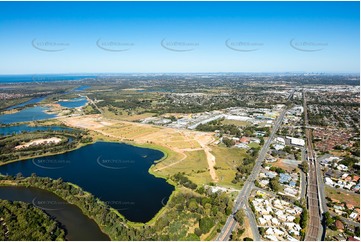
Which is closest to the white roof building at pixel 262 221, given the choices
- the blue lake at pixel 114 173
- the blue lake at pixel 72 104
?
the blue lake at pixel 114 173

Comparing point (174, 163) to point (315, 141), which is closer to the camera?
point (174, 163)

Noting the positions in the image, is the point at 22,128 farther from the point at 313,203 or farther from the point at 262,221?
the point at 313,203

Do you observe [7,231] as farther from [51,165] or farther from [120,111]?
[120,111]

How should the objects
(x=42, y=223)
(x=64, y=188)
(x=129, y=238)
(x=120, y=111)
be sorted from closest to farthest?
(x=129, y=238)
(x=42, y=223)
(x=64, y=188)
(x=120, y=111)

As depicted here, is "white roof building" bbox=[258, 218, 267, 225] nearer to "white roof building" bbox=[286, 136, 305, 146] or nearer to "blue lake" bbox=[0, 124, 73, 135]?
"white roof building" bbox=[286, 136, 305, 146]

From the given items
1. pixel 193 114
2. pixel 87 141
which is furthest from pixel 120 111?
pixel 87 141

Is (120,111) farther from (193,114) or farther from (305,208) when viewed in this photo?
(305,208)

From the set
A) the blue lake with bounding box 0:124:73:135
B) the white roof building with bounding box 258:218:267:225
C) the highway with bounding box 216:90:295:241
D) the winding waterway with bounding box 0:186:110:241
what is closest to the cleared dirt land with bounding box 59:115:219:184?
the blue lake with bounding box 0:124:73:135

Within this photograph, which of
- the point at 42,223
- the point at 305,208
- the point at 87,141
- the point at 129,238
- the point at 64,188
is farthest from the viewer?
the point at 87,141

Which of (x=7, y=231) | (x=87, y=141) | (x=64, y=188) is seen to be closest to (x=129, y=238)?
(x=7, y=231)
